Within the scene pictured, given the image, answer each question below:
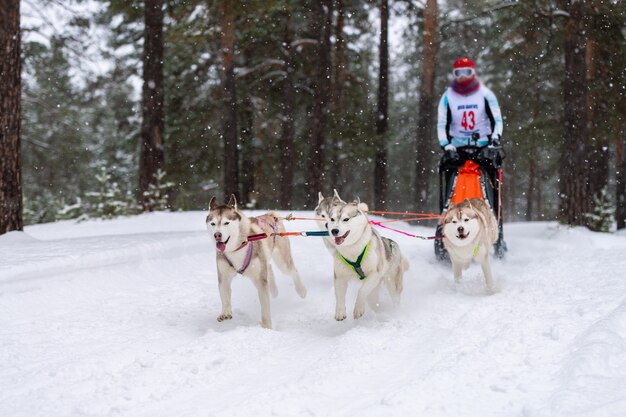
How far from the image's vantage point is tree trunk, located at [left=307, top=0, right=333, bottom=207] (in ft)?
50.3

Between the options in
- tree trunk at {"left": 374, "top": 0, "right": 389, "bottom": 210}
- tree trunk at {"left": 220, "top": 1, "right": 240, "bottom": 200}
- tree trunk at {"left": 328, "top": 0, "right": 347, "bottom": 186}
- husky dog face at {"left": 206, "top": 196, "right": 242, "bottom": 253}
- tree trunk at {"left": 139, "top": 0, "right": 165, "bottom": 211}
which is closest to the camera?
husky dog face at {"left": 206, "top": 196, "right": 242, "bottom": 253}

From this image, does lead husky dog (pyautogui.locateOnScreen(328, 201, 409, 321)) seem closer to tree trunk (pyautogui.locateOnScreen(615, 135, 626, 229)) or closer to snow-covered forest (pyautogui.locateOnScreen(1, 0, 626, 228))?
snow-covered forest (pyautogui.locateOnScreen(1, 0, 626, 228))

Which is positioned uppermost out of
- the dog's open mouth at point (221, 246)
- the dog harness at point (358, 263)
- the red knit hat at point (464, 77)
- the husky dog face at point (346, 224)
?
the red knit hat at point (464, 77)

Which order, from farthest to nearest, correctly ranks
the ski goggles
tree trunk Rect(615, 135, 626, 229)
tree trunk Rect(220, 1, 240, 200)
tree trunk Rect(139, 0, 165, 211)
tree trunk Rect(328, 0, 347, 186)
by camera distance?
1. tree trunk Rect(615, 135, 626, 229)
2. tree trunk Rect(328, 0, 347, 186)
3. tree trunk Rect(220, 1, 240, 200)
4. tree trunk Rect(139, 0, 165, 211)
5. the ski goggles

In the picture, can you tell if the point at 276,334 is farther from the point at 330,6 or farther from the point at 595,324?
the point at 330,6

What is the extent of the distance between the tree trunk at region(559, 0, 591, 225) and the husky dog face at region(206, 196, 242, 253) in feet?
29.0

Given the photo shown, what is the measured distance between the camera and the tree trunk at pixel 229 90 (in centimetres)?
1341

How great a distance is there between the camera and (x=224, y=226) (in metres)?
4.77

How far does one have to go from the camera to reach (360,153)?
1777 centimetres

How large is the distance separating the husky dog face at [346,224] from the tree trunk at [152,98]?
8.37 meters

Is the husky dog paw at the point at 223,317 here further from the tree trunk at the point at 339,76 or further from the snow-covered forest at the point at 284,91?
the tree trunk at the point at 339,76

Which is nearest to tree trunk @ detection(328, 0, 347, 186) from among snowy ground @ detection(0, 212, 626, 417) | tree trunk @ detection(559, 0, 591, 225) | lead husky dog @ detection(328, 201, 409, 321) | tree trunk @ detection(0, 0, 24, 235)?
tree trunk @ detection(559, 0, 591, 225)

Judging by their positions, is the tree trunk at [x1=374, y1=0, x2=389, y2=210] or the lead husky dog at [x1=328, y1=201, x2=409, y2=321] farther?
the tree trunk at [x1=374, y1=0, x2=389, y2=210]

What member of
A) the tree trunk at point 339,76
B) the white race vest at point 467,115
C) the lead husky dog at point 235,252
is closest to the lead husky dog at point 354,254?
the lead husky dog at point 235,252
